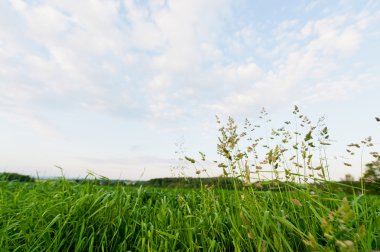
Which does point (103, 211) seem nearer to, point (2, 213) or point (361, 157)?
point (2, 213)

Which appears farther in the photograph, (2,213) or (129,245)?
(2,213)

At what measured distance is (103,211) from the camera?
118 inches

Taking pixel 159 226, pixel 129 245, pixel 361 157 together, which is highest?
pixel 361 157

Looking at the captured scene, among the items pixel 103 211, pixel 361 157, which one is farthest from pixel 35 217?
pixel 361 157

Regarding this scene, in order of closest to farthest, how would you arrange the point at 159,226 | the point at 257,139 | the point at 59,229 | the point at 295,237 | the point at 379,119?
the point at 379,119, the point at 295,237, the point at 59,229, the point at 159,226, the point at 257,139

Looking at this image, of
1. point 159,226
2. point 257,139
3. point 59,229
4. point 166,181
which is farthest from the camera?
point 166,181

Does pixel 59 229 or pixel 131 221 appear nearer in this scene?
pixel 59 229

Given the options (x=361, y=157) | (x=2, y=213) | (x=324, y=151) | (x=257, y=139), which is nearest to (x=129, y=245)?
(x=2, y=213)

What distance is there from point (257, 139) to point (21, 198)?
10.4 ft

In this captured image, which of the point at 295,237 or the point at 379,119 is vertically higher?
the point at 379,119

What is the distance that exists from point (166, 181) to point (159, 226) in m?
7.79

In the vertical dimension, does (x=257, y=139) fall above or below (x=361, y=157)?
above

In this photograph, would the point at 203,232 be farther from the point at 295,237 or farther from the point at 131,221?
the point at 131,221

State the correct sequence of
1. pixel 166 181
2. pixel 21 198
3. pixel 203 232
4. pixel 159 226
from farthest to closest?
pixel 166 181 < pixel 21 198 < pixel 159 226 < pixel 203 232
